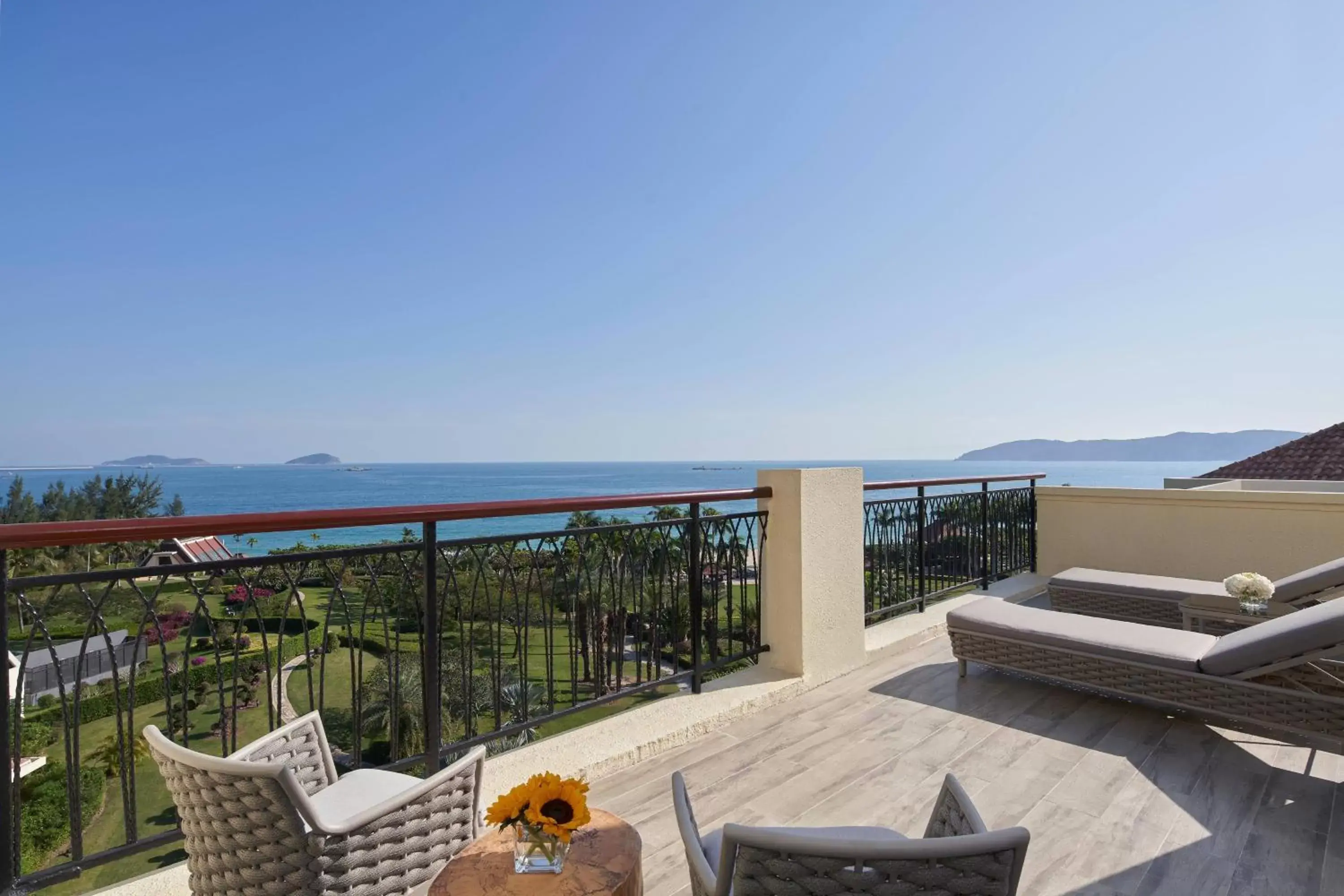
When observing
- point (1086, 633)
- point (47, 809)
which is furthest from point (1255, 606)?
point (47, 809)

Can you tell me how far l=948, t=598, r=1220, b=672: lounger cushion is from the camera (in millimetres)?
3139

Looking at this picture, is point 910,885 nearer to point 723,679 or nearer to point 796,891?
point 796,891

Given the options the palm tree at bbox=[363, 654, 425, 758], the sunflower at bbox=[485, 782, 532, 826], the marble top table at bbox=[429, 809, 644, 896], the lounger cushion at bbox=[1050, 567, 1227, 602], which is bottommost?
the palm tree at bbox=[363, 654, 425, 758]

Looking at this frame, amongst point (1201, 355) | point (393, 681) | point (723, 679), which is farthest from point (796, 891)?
point (1201, 355)

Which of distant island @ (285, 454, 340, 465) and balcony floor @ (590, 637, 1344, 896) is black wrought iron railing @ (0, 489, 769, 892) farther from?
distant island @ (285, 454, 340, 465)

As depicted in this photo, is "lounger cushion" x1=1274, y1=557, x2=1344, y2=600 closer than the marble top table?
No

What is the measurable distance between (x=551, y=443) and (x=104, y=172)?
38948 millimetres

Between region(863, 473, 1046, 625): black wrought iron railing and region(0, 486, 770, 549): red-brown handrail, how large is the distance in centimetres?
221

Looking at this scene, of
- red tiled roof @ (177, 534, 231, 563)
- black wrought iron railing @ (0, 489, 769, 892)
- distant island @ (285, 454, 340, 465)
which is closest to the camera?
black wrought iron railing @ (0, 489, 769, 892)

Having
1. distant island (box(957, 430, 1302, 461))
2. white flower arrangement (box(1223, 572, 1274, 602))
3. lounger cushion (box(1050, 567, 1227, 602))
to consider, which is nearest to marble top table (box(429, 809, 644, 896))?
white flower arrangement (box(1223, 572, 1274, 602))

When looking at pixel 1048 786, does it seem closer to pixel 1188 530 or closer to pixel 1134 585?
pixel 1134 585

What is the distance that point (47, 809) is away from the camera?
53.7 feet

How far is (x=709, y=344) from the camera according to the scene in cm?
5259

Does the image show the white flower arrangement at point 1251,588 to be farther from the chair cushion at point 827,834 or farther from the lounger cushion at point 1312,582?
the chair cushion at point 827,834
